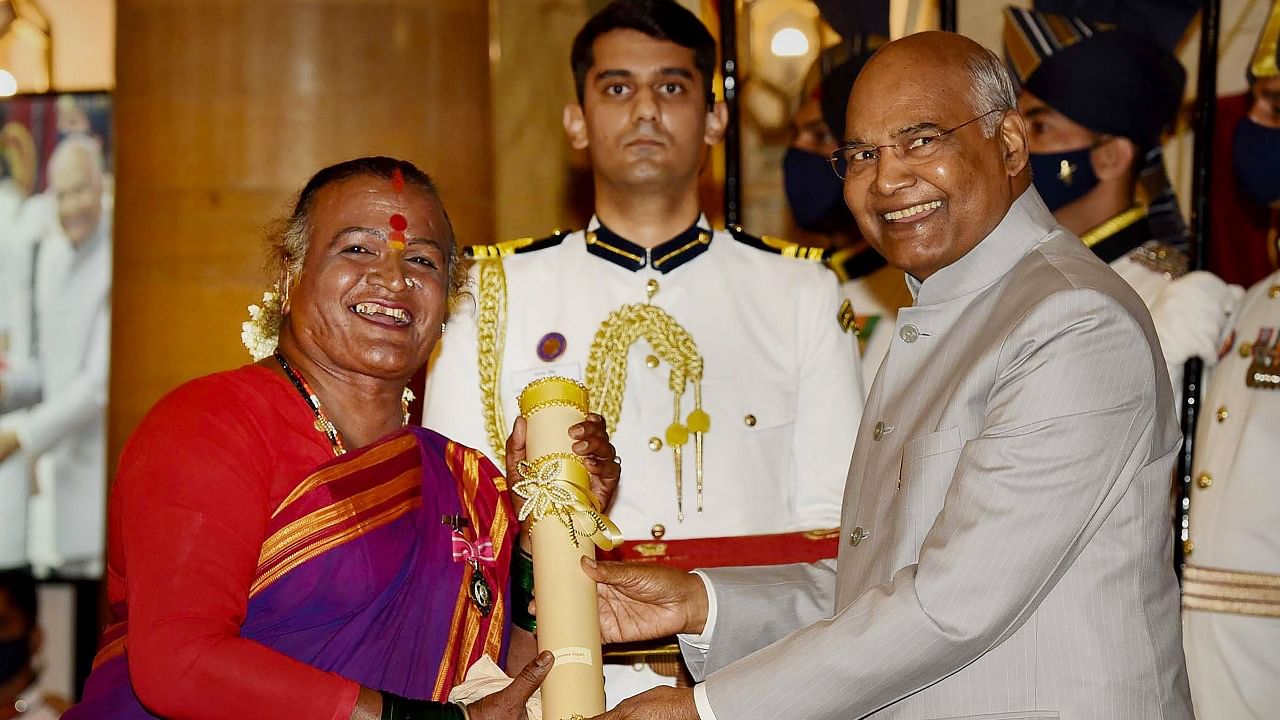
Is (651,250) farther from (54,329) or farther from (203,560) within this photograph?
(54,329)

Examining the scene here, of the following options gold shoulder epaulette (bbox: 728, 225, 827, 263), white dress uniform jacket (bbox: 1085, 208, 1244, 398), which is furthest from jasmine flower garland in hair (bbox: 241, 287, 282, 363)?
white dress uniform jacket (bbox: 1085, 208, 1244, 398)

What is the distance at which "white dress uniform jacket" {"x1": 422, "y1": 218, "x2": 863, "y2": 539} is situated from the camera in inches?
140

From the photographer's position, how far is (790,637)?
2469 mm

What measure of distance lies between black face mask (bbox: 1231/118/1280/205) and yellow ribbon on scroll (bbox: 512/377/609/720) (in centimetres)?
272

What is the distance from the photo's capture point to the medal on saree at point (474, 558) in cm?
278

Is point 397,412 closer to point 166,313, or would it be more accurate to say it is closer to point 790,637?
point 790,637

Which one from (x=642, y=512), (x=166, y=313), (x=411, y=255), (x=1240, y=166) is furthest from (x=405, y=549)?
(x=1240, y=166)

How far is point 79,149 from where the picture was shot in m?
7.13

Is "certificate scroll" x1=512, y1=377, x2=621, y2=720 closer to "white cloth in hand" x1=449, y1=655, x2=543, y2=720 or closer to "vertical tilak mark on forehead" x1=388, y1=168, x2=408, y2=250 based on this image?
"white cloth in hand" x1=449, y1=655, x2=543, y2=720

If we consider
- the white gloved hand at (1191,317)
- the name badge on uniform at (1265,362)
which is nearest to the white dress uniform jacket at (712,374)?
the white gloved hand at (1191,317)

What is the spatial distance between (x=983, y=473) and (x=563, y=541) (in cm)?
71

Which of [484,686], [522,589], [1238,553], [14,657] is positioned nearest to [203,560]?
[484,686]

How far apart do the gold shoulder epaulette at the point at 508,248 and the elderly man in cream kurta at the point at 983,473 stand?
1.31 meters

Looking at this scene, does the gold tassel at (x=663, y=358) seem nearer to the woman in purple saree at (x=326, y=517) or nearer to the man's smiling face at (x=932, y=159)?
the woman in purple saree at (x=326, y=517)
